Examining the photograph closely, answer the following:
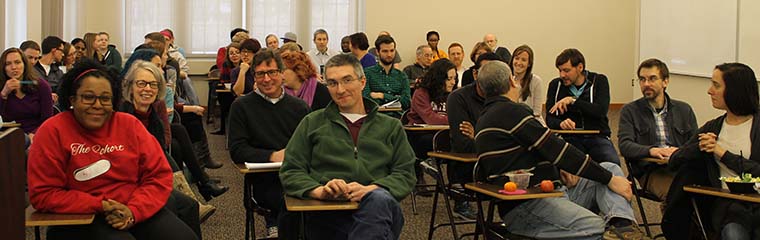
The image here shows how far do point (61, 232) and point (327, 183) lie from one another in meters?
1.02

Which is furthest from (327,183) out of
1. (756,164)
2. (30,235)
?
(30,235)

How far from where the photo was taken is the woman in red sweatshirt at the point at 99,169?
327 cm

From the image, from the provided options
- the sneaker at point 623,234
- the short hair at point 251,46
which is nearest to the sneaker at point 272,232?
the sneaker at point 623,234

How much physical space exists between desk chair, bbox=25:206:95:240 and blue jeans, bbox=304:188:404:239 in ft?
2.92

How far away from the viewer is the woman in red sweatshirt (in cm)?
327

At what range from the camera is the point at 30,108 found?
606 cm

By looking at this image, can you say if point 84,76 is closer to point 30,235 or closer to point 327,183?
point 327,183

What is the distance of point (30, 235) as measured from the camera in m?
5.23

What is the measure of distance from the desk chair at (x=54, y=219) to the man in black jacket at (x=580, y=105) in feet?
11.7

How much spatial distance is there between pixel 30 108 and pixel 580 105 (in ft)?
12.3

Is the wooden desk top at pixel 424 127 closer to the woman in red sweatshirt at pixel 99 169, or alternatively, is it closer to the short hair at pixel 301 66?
the short hair at pixel 301 66

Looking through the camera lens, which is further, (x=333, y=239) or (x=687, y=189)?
(x=687, y=189)

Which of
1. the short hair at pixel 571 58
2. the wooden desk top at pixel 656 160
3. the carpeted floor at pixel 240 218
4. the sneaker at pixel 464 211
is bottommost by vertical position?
the carpeted floor at pixel 240 218

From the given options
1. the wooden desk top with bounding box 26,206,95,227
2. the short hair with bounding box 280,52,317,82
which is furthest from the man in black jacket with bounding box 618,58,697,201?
the wooden desk top with bounding box 26,206,95,227
